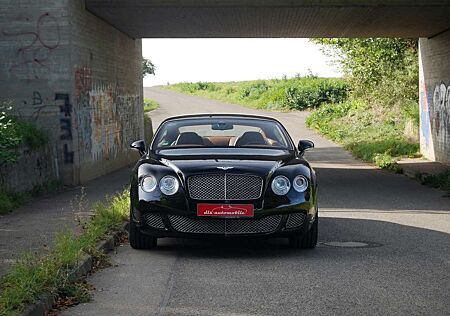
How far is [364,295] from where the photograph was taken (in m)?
6.42

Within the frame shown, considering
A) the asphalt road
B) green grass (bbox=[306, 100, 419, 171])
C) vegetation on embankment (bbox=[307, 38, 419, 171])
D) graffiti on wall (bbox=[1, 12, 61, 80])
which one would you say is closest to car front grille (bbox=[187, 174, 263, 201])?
the asphalt road

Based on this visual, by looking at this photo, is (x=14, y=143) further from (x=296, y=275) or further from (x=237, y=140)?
(x=296, y=275)

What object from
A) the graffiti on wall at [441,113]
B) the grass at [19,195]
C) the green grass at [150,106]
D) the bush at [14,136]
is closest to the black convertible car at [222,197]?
the grass at [19,195]

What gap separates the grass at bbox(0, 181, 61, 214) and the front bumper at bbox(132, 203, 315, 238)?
459 cm

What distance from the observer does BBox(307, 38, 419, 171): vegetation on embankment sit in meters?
33.6

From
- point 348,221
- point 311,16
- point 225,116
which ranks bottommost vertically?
point 348,221

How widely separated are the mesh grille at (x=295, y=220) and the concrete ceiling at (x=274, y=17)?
31.7 ft

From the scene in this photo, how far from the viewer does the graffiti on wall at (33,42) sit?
52.5 ft

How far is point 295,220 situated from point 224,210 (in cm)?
82

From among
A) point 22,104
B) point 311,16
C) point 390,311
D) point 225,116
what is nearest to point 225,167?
point 225,116

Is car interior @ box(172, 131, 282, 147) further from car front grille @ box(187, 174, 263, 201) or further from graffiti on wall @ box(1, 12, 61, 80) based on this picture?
graffiti on wall @ box(1, 12, 61, 80)

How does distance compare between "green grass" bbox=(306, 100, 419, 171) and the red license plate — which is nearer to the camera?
the red license plate

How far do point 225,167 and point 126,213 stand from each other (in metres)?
2.91

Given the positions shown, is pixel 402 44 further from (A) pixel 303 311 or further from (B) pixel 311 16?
(A) pixel 303 311
